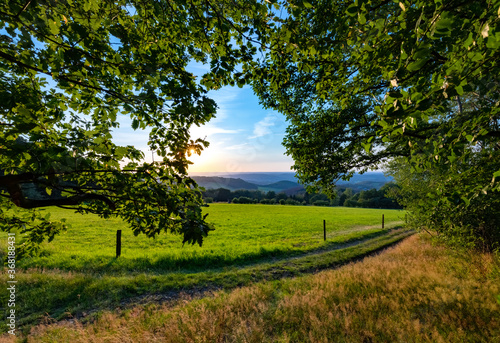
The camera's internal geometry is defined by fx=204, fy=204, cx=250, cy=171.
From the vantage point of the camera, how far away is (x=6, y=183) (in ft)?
9.10

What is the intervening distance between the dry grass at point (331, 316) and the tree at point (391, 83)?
2.79m

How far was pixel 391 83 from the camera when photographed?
88.9 inches

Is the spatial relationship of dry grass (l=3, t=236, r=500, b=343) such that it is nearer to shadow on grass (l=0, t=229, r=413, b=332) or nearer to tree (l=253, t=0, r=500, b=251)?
shadow on grass (l=0, t=229, r=413, b=332)

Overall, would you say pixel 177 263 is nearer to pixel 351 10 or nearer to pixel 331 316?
pixel 331 316

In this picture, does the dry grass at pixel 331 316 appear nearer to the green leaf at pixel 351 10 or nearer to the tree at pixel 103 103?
the tree at pixel 103 103

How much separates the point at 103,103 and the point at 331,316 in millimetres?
7212

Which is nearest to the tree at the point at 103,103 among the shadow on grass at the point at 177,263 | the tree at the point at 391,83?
the tree at the point at 391,83

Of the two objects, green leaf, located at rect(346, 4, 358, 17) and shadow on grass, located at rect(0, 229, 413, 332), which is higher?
green leaf, located at rect(346, 4, 358, 17)

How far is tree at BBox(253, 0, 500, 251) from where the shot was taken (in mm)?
2387

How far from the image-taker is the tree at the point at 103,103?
240cm

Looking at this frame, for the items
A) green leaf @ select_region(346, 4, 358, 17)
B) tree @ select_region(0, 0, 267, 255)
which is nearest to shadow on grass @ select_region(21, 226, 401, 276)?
tree @ select_region(0, 0, 267, 255)

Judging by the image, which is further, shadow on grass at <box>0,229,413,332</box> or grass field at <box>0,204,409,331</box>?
grass field at <box>0,204,409,331</box>

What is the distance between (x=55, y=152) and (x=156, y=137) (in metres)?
2.69

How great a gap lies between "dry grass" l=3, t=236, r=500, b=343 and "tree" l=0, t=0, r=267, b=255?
2961 mm
